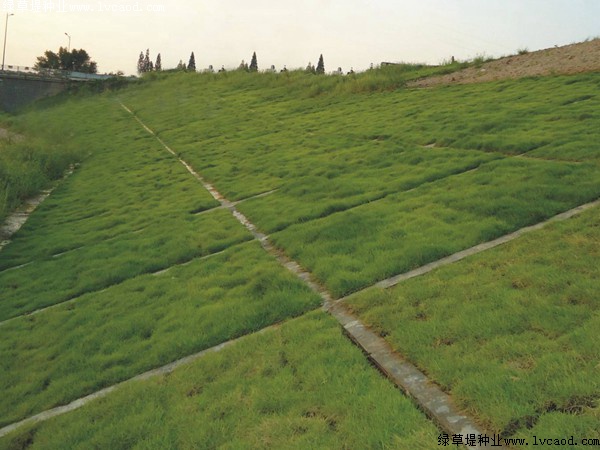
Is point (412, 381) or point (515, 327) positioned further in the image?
point (515, 327)

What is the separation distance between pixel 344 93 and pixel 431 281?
3017 centimetres

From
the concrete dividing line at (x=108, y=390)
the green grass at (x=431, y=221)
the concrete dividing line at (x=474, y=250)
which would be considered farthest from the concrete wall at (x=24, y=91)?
the concrete dividing line at (x=474, y=250)

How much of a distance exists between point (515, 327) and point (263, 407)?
3419 mm

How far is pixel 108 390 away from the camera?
727 centimetres

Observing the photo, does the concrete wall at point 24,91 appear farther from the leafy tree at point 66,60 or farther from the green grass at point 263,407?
the green grass at point 263,407

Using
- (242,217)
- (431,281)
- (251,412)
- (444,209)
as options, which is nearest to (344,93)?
(242,217)

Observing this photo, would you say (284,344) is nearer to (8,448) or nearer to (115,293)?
(8,448)

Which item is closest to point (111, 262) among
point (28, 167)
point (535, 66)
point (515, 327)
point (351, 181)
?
point (351, 181)

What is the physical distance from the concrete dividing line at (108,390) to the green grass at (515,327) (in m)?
2.37

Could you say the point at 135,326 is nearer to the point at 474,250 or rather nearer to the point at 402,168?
the point at 474,250

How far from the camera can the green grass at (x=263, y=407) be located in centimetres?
504

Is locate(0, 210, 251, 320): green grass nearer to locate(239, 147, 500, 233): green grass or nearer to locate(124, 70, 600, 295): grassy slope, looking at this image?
locate(239, 147, 500, 233): green grass

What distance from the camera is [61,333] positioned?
377 inches

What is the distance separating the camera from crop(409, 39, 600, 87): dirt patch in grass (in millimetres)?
24188
